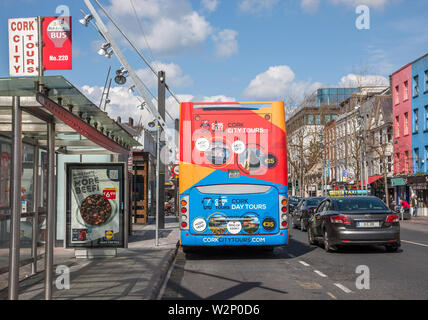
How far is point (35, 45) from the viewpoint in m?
12.0

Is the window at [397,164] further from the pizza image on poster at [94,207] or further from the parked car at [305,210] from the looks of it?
the pizza image on poster at [94,207]

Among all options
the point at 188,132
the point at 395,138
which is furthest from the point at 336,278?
the point at 395,138

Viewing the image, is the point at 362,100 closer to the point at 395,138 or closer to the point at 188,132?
the point at 395,138

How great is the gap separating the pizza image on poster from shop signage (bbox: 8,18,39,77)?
98.0 inches

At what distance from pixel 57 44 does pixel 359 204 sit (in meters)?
8.86

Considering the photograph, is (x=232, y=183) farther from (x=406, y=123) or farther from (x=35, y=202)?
(x=406, y=123)

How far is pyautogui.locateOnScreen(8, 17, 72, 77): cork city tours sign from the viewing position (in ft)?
38.8

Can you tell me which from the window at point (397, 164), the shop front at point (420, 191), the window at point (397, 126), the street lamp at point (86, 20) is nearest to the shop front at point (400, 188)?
the shop front at point (420, 191)

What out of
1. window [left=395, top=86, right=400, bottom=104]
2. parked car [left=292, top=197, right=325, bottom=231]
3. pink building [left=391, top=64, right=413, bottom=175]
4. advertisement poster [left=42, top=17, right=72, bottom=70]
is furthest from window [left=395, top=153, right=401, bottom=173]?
advertisement poster [left=42, top=17, right=72, bottom=70]

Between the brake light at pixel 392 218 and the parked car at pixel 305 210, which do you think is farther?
the parked car at pixel 305 210

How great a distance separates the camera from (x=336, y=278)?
10047 millimetres

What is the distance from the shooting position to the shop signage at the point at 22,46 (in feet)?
38.7

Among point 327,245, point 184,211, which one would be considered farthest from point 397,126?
point 184,211
